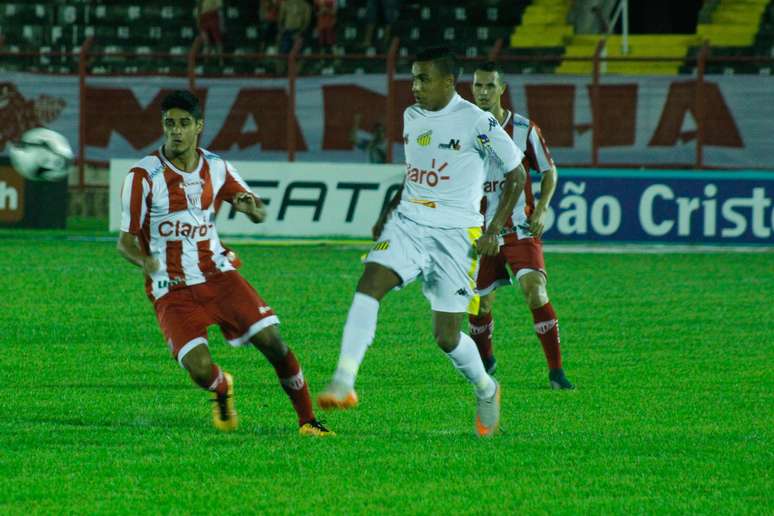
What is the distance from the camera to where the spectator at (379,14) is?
2770cm

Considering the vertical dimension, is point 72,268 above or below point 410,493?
below

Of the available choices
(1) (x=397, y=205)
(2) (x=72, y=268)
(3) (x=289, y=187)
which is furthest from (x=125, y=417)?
(3) (x=289, y=187)

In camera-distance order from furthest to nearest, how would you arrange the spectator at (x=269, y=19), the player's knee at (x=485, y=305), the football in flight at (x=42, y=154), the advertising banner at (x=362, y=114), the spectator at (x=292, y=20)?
the spectator at (x=269, y=19) → the spectator at (x=292, y=20) → the advertising banner at (x=362, y=114) → the player's knee at (x=485, y=305) → the football in flight at (x=42, y=154)

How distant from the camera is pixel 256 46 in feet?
93.9

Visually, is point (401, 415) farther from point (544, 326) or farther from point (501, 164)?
point (544, 326)

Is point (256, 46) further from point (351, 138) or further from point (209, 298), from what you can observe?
point (209, 298)

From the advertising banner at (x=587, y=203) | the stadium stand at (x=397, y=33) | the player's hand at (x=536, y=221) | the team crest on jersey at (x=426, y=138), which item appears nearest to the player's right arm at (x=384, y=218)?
the team crest on jersey at (x=426, y=138)

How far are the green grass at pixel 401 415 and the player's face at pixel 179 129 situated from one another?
1354 millimetres

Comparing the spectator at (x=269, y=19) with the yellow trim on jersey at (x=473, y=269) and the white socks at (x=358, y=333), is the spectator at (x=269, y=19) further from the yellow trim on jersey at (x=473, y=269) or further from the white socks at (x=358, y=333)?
the white socks at (x=358, y=333)

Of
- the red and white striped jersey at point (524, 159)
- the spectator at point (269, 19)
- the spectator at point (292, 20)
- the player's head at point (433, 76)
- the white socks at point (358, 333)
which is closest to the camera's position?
the white socks at point (358, 333)

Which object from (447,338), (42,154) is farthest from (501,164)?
(42,154)

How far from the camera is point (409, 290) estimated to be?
1503 centimetres

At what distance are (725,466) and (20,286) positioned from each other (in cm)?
955

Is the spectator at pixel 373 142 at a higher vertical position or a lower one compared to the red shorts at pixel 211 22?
lower
